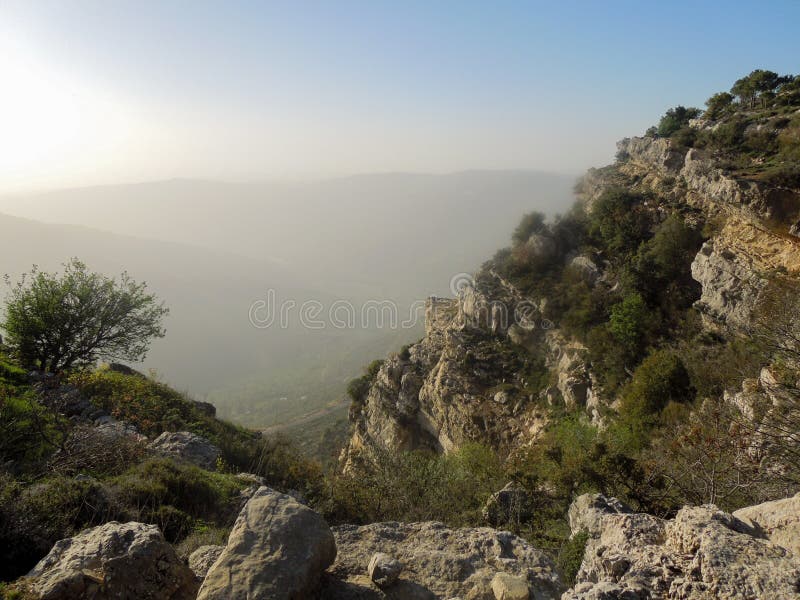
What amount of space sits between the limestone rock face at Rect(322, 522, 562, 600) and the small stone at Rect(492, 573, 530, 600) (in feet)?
0.10

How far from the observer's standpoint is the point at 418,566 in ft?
16.3

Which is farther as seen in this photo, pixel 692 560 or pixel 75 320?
pixel 75 320

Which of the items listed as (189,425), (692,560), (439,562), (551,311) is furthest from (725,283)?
(189,425)

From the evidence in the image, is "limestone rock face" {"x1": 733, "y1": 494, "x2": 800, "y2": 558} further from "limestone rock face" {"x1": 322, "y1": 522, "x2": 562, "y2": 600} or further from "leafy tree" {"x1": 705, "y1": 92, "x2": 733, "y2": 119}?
"leafy tree" {"x1": 705, "y1": 92, "x2": 733, "y2": 119}

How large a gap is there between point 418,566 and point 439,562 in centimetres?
27

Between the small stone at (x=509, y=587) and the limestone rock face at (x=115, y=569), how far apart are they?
3.18 meters

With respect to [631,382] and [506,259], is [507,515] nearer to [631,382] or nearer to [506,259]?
[631,382]

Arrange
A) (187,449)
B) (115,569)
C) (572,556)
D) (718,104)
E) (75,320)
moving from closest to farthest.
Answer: (115,569) → (572,556) → (187,449) → (75,320) → (718,104)

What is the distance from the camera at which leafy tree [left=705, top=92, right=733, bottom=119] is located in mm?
30422

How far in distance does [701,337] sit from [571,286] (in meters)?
7.30

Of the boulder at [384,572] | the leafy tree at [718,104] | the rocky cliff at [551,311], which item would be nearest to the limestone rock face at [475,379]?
the rocky cliff at [551,311]

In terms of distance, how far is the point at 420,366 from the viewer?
28.4 meters

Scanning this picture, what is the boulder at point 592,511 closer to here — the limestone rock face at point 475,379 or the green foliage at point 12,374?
the limestone rock face at point 475,379

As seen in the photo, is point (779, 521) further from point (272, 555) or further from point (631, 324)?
point (631, 324)
